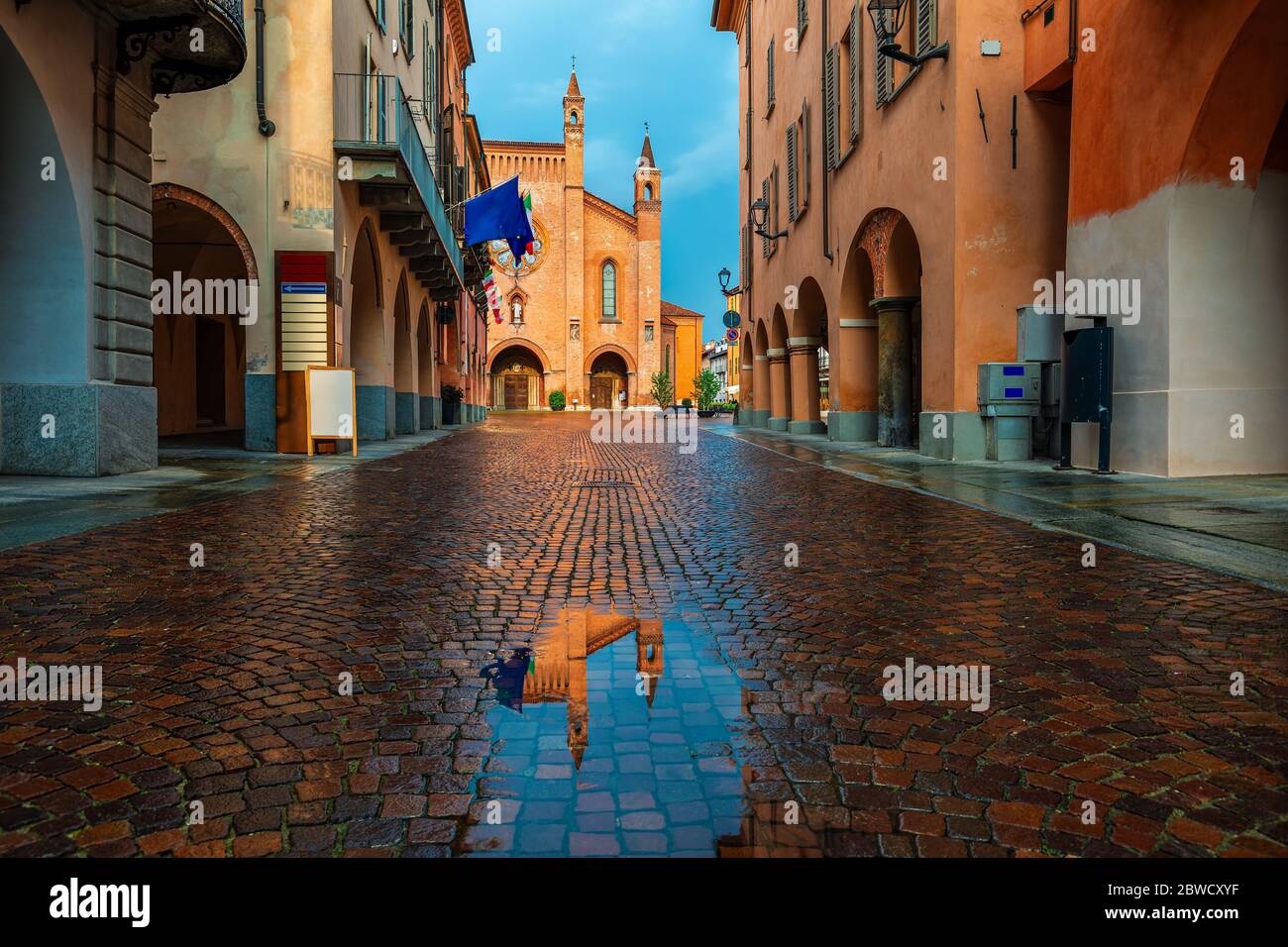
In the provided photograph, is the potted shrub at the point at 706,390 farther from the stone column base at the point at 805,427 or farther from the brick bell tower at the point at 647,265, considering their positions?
the stone column base at the point at 805,427

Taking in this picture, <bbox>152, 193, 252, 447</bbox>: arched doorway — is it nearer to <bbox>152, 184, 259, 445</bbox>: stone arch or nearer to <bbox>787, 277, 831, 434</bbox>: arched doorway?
<bbox>152, 184, 259, 445</bbox>: stone arch

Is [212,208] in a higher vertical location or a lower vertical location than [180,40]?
lower

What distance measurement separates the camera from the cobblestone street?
2133 mm

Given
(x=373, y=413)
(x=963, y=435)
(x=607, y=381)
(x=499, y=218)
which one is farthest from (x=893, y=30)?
(x=607, y=381)

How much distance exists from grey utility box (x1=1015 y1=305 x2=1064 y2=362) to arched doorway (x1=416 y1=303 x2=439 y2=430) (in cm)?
1863

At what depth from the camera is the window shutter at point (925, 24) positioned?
13.7 metres

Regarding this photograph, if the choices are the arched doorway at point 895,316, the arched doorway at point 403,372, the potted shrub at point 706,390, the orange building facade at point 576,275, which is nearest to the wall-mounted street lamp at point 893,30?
the arched doorway at point 895,316

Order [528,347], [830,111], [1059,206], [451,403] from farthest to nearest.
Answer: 1. [528,347]
2. [451,403]
3. [830,111]
4. [1059,206]

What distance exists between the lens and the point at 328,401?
15.0 metres

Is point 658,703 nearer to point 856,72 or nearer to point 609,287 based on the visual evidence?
point 856,72

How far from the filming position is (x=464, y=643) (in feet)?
12.2

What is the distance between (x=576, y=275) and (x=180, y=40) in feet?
165

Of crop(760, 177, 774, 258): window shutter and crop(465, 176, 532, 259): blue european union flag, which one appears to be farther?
crop(760, 177, 774, 258): window shutter

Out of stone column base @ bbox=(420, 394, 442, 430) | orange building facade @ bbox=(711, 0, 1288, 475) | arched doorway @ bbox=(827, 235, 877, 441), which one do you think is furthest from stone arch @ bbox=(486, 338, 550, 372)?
arched doorway @ bbox=(827, 235, 877, 441)
